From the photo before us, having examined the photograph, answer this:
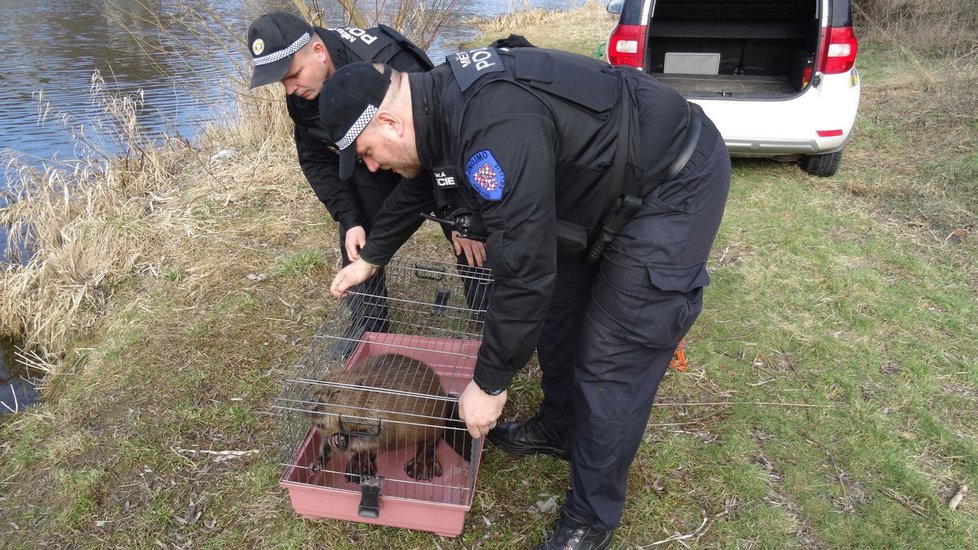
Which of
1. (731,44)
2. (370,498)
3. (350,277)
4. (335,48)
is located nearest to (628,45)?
(731,44)

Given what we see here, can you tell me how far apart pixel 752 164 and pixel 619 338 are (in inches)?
185

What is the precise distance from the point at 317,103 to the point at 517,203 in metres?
1.73

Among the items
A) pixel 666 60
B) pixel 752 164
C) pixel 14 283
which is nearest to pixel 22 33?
pixel 14 283

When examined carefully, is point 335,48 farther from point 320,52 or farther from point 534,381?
point 534,381

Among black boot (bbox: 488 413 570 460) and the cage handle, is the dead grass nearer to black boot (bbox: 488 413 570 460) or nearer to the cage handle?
black boot (bbox: 488 413 570 460)

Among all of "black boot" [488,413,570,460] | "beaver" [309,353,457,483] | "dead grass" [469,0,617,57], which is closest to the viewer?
"beaver" [309,353,457,483]

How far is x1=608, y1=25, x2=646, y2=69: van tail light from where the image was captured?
4867mm

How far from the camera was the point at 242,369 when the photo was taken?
3355 mm

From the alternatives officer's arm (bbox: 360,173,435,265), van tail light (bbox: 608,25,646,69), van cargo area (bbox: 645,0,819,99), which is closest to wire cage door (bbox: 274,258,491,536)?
officer's arm (bbox: 360,173,435,265)

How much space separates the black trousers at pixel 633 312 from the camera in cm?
192

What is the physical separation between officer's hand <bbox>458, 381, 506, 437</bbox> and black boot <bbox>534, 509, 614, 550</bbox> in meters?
0.66

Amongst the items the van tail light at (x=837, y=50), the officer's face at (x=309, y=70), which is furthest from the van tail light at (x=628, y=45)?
the officer's face at (x=309, y=70)

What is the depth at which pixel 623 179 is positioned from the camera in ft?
6.07

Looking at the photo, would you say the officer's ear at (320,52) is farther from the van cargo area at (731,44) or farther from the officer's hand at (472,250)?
the van cargo area at (731,44)
